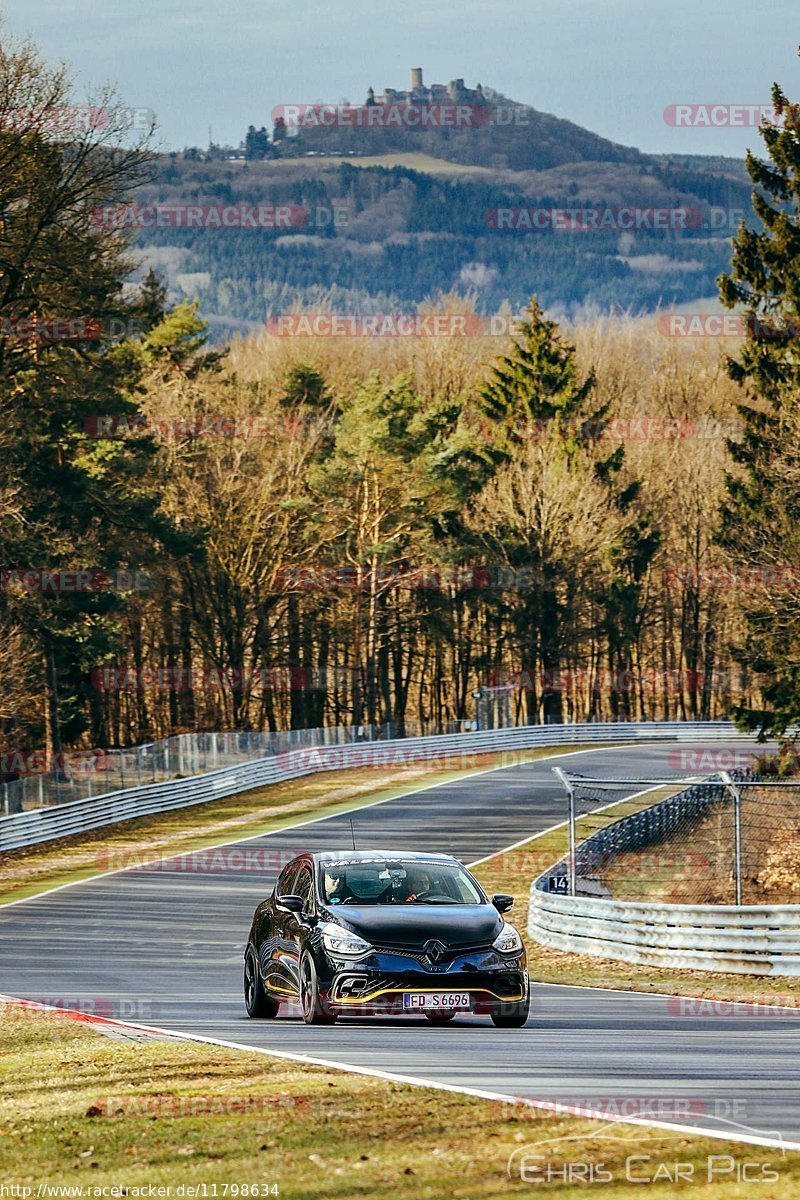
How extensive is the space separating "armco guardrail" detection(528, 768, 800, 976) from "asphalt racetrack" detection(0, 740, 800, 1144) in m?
2.50

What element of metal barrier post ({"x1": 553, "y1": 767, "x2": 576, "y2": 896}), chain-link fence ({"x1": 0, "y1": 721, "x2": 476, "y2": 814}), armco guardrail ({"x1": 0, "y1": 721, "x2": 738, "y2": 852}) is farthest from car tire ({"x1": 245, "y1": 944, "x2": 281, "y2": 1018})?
chain-link fence ({"x1": 0, "y1": 721, "x2": 476, "y2": 814})

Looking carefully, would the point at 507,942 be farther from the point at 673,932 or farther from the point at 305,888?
the point at 673,932

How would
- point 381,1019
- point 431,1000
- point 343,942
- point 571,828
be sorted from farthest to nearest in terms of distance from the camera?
point 571,828
point 381,1019
point 343,942
point 431,1000

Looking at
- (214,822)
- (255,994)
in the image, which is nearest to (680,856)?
(214,822)

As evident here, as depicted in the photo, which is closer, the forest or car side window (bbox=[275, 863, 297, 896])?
car side window (bbox=[275, 863, 297, 896])

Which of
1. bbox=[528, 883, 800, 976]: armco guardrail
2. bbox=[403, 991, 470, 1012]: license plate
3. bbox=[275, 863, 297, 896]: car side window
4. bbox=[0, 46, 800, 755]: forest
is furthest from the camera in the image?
bbox=[0, 46, 800, 755]: forest

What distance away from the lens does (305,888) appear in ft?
52.5

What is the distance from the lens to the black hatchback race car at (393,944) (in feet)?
48.2

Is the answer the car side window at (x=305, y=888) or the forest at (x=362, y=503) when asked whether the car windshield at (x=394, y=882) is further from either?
the forest at (x=362, y=503)

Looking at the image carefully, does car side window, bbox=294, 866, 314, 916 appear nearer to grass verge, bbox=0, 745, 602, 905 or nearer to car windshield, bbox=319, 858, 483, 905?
car windshield, bbox=319, 858, 483, 905

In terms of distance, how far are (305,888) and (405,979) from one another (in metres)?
1.66

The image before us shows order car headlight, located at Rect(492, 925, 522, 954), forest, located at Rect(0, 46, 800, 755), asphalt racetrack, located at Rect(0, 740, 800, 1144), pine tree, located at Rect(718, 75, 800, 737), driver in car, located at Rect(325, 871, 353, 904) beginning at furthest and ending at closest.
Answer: forest, located at Rect(0, 46, 800, 755), pine tree, located at Rect(718, 75, 800, 737), driver in car, located at Rect(325, 871, 353, 904), car headlight, located at Rect(492, 925, 522, 954), asphalt racetrack, located at Rect(0, 740, 800, 1144)

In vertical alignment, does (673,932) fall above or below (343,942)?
below

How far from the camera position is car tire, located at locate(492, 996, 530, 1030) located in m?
15.0
